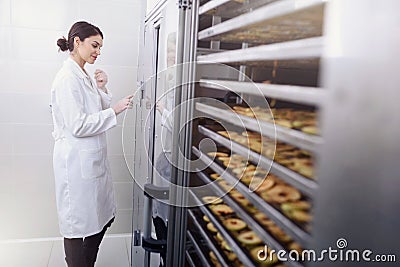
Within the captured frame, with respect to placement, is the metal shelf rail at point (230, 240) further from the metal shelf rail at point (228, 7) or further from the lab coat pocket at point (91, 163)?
the lab coat pocket at point (91, 163)

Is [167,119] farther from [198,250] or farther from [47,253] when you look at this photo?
[47,253]

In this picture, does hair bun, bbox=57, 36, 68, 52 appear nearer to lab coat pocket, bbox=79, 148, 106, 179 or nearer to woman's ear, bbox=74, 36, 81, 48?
woman's ear, bbox=74, 36, 81, 48

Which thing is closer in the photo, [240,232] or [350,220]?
[350,220]

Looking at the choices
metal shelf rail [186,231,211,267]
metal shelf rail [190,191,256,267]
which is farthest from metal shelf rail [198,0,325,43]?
metal shelf rail [186,231,211,267]

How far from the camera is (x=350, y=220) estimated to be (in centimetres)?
46

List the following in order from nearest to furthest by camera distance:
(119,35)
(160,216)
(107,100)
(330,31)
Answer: (330,31)
(160,216)
(107,100)
(119,35)

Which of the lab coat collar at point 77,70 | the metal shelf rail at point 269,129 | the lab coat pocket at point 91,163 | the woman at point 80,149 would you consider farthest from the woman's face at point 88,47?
the metal shelf rail at point 269,129

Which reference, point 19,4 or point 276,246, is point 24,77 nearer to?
point 19,4

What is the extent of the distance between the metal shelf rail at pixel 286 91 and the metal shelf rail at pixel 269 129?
0.16 feet

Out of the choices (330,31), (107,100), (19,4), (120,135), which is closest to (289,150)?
(330,31)

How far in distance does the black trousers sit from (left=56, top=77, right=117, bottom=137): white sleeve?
0.61 metres

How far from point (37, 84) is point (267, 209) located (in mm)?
2275

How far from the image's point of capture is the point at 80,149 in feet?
6.57

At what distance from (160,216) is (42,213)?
1.52 meters
